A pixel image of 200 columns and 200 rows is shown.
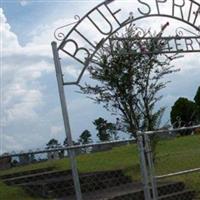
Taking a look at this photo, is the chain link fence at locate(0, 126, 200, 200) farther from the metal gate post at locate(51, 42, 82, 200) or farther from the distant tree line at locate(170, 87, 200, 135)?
the distant tree line at locate(170, 87, 200, 135)

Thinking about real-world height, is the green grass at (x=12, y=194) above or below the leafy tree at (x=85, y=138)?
below

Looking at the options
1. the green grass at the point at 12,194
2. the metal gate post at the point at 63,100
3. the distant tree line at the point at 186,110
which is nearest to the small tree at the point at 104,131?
the green grass at the point at 12,194

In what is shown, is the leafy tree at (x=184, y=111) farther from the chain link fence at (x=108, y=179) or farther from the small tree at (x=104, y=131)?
the chain link fence at (x=108, y=179)

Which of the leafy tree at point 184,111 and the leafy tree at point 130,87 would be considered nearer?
the leafy tree at point 130,87

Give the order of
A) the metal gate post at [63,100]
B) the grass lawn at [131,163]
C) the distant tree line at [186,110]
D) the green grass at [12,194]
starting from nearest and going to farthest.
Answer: the metal gate post at [63,100]
the green grass at [12,194]
the grass lawn at [131,163]
the distant tree line at [186,110]

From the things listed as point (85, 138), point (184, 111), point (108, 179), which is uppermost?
point (184, 111)

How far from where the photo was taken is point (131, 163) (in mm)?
14109

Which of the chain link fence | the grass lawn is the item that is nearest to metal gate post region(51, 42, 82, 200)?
the chain link fence

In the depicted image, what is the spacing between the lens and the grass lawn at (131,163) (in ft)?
37.2

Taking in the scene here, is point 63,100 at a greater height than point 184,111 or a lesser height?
lesser

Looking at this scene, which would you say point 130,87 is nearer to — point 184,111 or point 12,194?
point 12,194

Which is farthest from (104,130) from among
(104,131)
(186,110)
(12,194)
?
(186,110)

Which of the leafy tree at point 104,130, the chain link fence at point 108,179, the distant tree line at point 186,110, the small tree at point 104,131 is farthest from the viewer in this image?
the distant tree line at point 186,110

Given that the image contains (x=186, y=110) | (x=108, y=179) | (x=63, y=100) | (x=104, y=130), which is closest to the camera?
(x=63, y=100)
